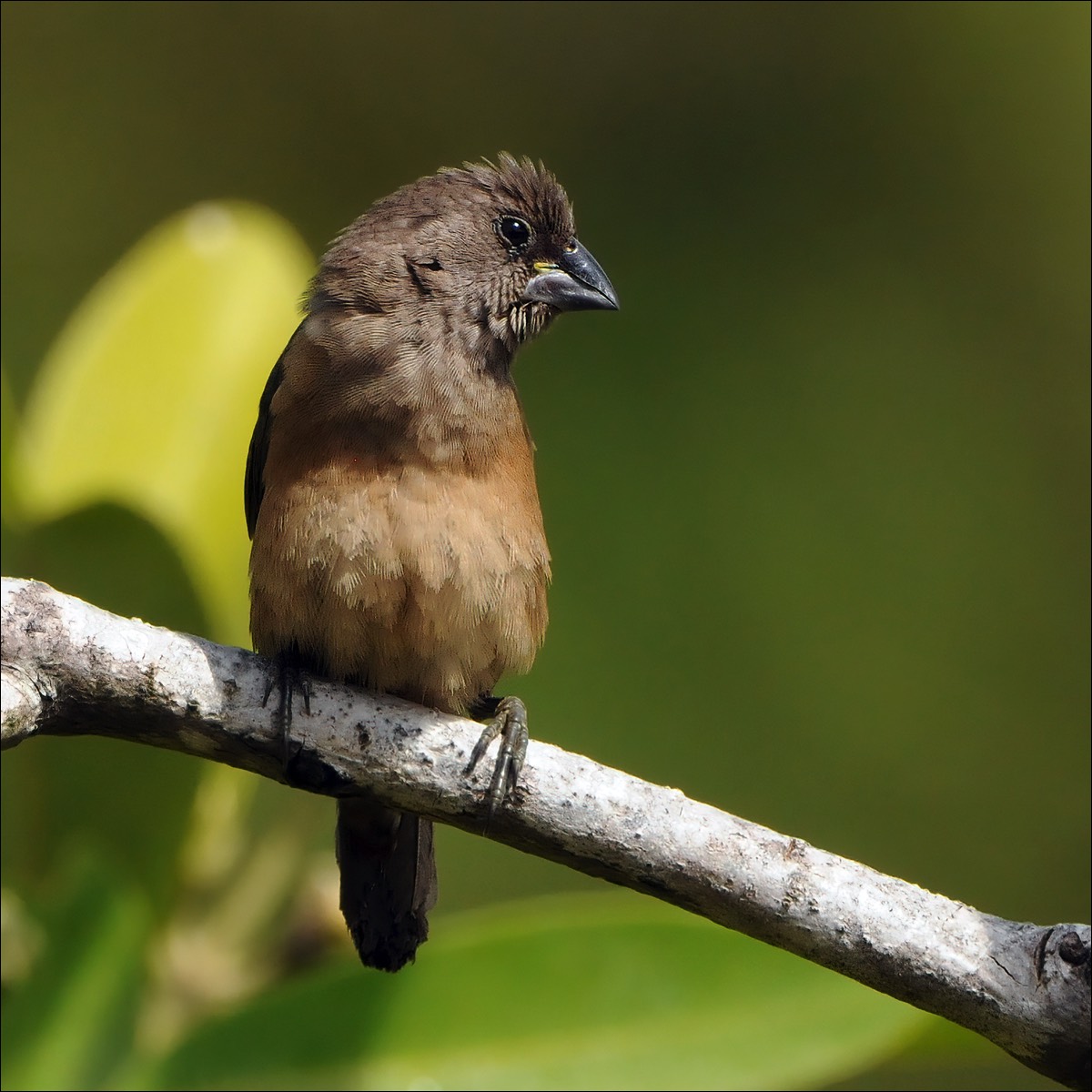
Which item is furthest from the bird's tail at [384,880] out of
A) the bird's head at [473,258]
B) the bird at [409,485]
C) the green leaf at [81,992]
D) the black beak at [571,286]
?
the black beak at [571,286]

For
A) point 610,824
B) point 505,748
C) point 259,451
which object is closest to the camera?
point 610,824

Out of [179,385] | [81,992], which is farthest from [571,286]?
[81,992]

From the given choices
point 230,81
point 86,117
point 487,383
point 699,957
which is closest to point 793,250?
point 230,81

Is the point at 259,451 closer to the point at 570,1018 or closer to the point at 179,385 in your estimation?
the point at 179,385

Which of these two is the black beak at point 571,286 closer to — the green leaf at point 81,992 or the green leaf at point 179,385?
the green leaf at point 179,385

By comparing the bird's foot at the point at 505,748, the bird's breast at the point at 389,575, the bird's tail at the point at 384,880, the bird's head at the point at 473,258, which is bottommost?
the bird's tail at the point at 384,880

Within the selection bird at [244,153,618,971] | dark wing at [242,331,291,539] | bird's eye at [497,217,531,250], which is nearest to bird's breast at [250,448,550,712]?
bird at [244,153,618,971]
